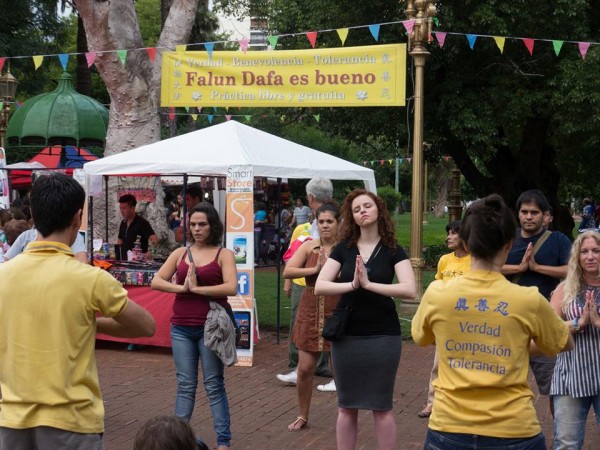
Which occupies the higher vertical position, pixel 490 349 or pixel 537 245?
pixel 537 245

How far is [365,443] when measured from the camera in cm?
706

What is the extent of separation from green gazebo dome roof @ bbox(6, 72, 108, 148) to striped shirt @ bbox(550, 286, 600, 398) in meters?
14.1

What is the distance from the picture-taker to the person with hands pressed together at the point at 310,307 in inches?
290

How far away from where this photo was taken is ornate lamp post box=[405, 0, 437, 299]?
13445 millimetres

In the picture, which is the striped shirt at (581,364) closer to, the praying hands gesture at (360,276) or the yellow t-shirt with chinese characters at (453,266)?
the praying hands gesture at (360,276)

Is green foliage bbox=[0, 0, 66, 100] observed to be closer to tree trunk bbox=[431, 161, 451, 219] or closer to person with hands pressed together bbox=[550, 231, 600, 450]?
person with hands pressed together bbox=[550, 231, 600, 450]

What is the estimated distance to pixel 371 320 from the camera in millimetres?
5539

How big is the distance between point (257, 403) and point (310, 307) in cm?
147

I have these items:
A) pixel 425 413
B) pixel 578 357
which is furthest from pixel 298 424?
pixel 578 357

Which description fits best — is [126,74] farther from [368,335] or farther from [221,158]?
[368,335]

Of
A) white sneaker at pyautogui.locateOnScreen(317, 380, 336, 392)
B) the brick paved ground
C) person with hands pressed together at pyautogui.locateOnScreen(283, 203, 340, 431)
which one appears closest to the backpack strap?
the brick paved ground

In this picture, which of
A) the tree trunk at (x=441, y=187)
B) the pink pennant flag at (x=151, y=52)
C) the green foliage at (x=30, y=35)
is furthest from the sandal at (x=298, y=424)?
the tree trunk at (x=441, y=187)

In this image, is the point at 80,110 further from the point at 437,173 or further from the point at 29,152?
the point at 437,173

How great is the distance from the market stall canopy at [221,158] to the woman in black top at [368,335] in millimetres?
4878
